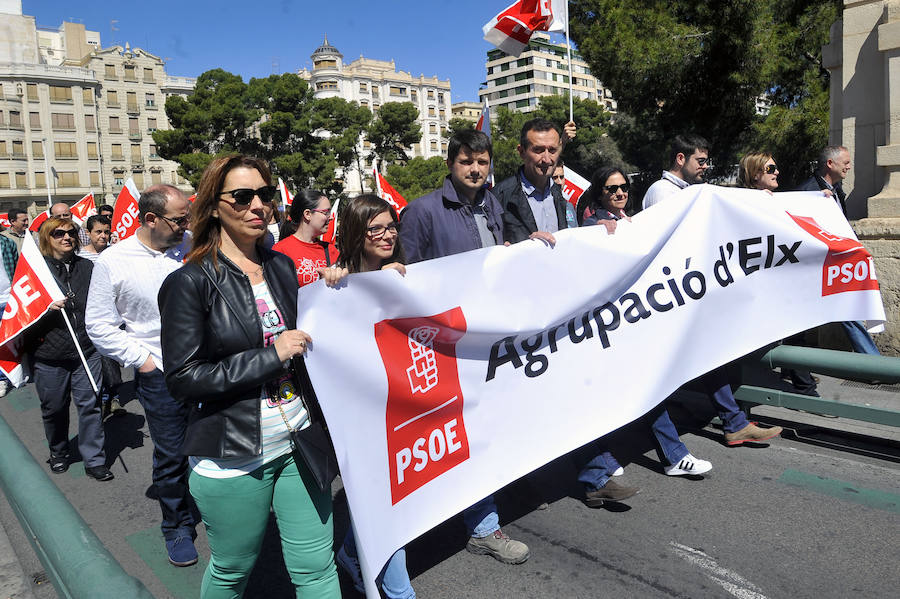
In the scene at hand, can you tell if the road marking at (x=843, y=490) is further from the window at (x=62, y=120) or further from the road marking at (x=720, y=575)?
the window at (x=62, y=120)

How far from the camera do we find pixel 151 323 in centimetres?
373

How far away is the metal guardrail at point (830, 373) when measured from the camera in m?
4.01

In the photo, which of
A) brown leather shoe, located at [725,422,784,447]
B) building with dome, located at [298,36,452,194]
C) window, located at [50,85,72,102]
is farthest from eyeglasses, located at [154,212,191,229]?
building with dome, located at [298,36,452,194]

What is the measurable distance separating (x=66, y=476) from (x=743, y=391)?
4.77m

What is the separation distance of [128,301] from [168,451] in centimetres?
82

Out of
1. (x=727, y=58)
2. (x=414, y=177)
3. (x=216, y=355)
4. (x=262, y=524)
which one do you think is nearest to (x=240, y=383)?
(x=216, y=355)

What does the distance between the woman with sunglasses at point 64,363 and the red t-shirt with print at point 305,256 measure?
5.11 ft

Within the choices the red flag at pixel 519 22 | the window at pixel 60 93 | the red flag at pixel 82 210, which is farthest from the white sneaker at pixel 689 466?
the window at pixel 60 93

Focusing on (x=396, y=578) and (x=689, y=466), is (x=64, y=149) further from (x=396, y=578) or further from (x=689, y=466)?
(x=396, y=578)

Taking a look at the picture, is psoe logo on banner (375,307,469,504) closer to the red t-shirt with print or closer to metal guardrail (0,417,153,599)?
metal guardrail (0,417,153,599)

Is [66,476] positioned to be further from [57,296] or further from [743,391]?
[743,391]

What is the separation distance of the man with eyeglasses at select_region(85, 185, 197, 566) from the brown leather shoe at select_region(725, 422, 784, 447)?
3.29 meters

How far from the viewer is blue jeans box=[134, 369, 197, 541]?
366 centimetres

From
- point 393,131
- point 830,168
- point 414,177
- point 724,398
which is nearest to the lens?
point 724,398
